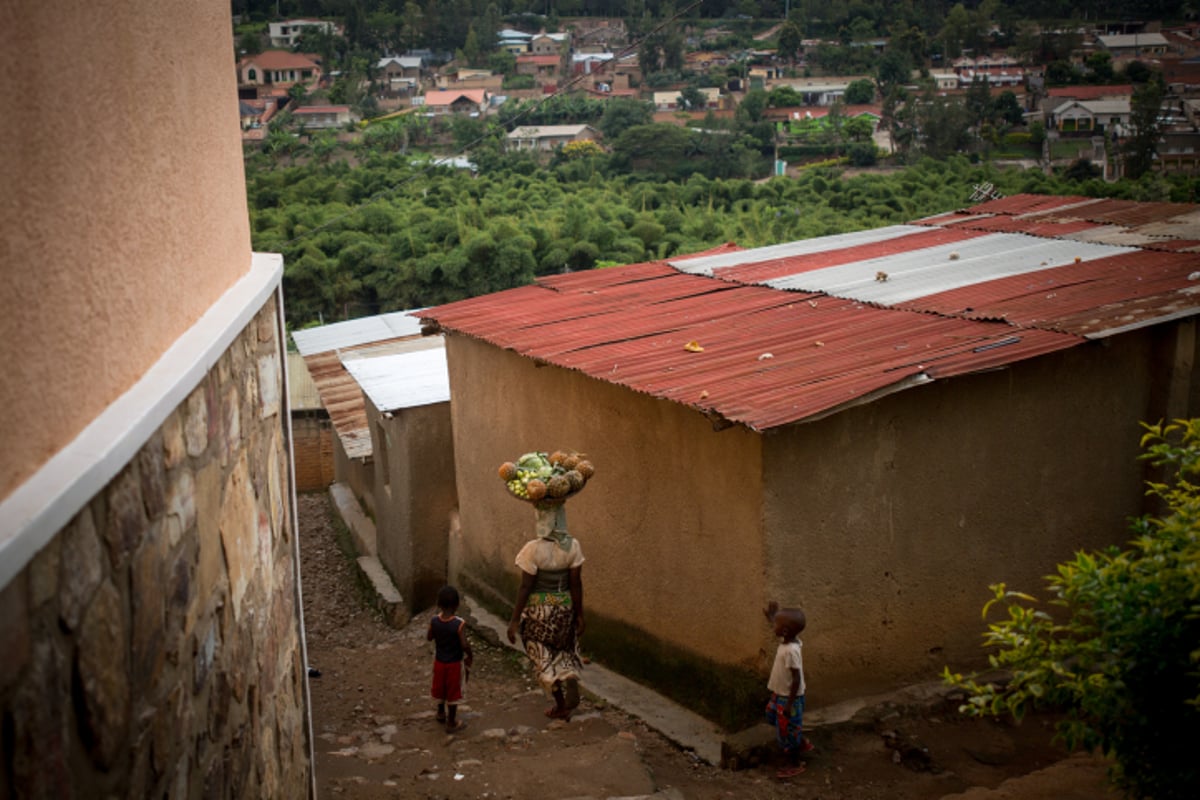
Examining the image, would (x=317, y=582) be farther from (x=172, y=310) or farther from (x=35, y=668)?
(x=35, y=668)

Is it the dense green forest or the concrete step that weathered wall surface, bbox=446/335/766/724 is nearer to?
the concrete step

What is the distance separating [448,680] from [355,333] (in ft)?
25.5

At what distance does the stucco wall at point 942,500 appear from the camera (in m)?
6.35

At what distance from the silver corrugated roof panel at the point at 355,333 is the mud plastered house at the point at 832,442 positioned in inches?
195

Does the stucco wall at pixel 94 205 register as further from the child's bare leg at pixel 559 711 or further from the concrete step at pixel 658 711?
the concrete step at pixel 658 711

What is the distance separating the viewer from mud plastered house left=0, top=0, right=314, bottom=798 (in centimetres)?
225

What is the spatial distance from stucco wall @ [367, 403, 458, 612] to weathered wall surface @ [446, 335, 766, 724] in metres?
0.82

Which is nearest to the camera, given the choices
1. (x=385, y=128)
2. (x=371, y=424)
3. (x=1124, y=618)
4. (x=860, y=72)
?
(x=1124, y=618)

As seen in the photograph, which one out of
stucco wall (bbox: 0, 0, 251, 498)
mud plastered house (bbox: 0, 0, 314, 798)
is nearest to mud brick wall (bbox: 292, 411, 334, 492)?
mud plastered house (bbox: 0, 0, 314, 798)

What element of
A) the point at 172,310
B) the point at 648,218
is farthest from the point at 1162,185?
the point at 172,310

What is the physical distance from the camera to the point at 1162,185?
23.8 meters

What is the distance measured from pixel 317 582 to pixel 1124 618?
903cm

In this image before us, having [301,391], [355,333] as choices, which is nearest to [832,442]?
[355,333]

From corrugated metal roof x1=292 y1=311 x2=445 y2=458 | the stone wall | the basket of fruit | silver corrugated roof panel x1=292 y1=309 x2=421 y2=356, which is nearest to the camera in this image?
the stone wall
